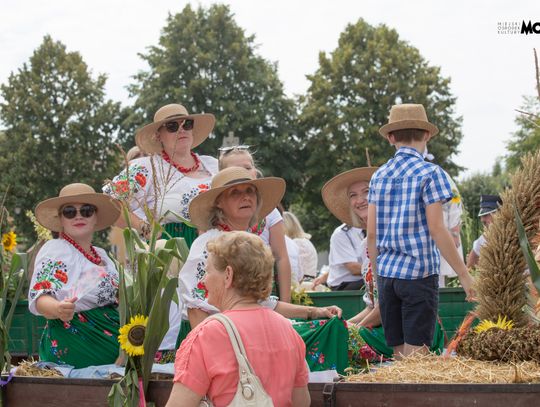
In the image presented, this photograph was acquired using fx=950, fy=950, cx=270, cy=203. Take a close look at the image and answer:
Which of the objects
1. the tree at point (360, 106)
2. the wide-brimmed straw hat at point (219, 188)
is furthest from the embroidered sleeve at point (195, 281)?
the tree at point (360, 106)

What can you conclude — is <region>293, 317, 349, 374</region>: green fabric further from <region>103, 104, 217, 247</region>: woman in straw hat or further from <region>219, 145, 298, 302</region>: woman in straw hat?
<region>103, 104, 217, 247</region>: woman in straw hat

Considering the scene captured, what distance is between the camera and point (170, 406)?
3.12 metres

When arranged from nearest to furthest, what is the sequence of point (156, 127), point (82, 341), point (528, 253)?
point (528, 253) → point (82, 341) → point (156, 127)

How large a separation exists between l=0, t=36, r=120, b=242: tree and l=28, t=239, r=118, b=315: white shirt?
25704 millimetres

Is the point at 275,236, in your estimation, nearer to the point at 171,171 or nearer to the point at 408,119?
the point at 171,171

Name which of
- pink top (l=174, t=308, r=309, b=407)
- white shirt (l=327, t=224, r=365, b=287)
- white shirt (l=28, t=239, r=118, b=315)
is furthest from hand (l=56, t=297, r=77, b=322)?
white shirt (l=327, t=224, r=365, b=287)

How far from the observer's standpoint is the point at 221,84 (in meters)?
33.4

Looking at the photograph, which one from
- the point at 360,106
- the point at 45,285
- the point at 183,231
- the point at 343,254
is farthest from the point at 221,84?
the point at 45,285

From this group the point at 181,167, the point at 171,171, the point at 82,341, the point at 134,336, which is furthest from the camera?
the point at 181,167

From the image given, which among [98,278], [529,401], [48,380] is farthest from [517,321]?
[98,278]

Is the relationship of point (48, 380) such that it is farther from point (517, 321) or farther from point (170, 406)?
point (517, 321)

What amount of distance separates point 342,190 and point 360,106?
2786 cm

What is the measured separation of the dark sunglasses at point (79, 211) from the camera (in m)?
5.42

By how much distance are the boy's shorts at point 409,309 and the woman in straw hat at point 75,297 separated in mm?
1465
